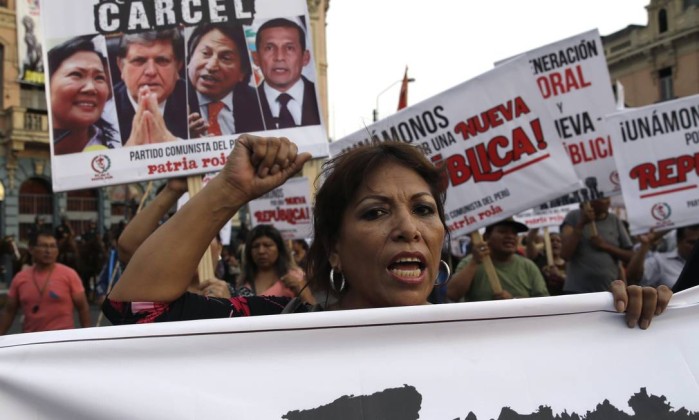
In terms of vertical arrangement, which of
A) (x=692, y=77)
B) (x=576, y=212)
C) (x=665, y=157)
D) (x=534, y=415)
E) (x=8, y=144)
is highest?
(x=692, y=77)

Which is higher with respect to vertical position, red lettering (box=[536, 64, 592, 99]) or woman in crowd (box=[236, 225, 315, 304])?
red lettering (box=[536, 64, 592, 99])

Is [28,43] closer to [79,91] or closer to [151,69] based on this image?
[79,91]

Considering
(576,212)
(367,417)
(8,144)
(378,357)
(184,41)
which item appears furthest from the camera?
(8,144)

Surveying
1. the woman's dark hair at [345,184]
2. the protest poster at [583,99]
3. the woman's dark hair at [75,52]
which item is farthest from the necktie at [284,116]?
the protest poster at [583,99]

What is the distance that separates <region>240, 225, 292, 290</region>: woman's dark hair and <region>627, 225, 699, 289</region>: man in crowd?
9.43ft

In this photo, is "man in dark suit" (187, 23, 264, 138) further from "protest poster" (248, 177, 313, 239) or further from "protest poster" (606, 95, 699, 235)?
"protest poster" (248, 177, 313, 239)

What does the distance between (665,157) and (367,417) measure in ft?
17.6

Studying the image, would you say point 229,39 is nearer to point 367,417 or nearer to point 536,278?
point 536,278

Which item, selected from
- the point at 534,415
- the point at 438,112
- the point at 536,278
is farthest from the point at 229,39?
the point at 534,415

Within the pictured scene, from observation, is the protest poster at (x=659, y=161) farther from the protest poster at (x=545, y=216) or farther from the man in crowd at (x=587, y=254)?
the protest poster at (x=545, y=216)

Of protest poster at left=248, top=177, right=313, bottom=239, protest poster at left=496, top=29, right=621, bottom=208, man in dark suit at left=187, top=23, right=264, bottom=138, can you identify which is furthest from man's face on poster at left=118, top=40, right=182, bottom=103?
protest poster at left=248, top=177, right=313, bottom=239

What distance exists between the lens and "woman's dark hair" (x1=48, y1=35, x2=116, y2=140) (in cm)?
424

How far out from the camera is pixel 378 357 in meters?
1.80

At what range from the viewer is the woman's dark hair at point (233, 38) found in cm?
438
